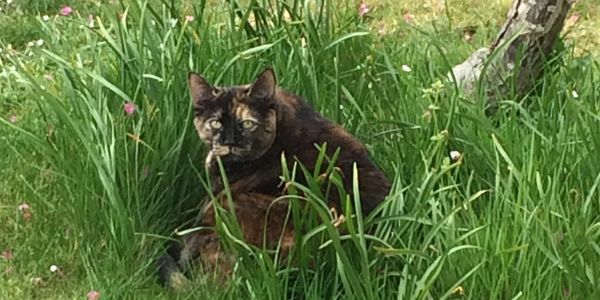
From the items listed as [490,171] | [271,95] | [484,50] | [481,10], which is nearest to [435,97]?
[490,171]

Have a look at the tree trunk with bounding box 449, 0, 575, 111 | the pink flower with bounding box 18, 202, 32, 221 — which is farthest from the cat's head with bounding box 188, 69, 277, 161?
the tree trunk with bounding box 449, 0, 575, 111

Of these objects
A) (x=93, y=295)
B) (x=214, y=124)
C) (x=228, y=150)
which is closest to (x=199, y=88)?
(x=214, y=124)

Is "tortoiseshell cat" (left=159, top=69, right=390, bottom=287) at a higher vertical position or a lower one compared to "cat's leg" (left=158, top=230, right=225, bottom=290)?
higher

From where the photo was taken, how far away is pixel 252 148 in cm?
361

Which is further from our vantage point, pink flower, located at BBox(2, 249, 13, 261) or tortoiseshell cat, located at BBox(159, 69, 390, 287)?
pink flower, located at BBox(2, 249, 13, 261)

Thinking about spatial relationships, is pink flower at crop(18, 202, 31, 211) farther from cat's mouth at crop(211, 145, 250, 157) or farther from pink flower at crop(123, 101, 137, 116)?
cat's mouth at crop(211, 145, 250, 157)

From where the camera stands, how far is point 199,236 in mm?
3631

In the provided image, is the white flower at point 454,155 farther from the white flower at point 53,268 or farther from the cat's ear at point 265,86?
the white flower at point 53,268

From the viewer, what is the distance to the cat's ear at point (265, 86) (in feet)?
11.7

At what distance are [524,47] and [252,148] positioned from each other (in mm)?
1414

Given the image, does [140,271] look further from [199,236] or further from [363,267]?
[363,267]

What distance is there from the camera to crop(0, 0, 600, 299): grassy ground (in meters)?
3.18

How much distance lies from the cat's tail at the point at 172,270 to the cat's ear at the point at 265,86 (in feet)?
1.96

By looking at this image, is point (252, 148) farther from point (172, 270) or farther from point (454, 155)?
point (454, 155)
